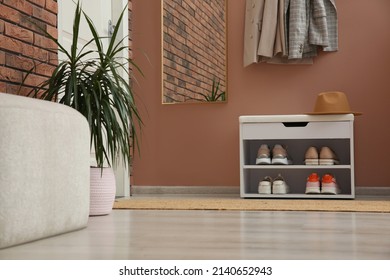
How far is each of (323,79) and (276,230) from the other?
2332 millimetres

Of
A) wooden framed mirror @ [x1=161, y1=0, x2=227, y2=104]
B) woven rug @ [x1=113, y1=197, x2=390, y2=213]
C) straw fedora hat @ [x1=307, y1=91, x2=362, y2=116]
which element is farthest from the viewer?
Answer: wooden framed mirror @ [x1=161, y1=0, x2=227, y2=104]

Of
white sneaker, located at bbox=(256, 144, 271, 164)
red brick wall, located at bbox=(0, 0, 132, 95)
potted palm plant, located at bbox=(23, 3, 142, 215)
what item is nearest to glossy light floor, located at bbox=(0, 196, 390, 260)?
potted palm plant, located at bbox=(23, 3, 142, 215)

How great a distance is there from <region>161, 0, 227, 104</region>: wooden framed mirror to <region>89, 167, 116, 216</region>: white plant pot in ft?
5.54

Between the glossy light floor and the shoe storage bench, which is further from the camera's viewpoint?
the shoe storage bench

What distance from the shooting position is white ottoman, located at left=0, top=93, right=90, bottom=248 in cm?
198

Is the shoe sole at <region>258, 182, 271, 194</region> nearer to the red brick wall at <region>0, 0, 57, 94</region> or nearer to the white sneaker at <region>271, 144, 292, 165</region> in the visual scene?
the white sneaker at <region>271, 144, 292, 165</region>

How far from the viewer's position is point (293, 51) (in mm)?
4383

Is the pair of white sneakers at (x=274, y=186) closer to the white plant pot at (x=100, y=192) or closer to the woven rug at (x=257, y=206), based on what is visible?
the woven rug at (x=257, y=206)

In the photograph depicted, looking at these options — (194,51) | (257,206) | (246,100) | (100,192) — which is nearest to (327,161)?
(246,100)

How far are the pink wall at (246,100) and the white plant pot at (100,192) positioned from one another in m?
1.64

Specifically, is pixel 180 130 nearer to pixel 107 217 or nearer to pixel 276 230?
pixel 107 217

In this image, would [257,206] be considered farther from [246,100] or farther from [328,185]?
[246,100]

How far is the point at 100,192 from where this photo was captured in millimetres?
3043

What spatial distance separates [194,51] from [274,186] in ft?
3.78
